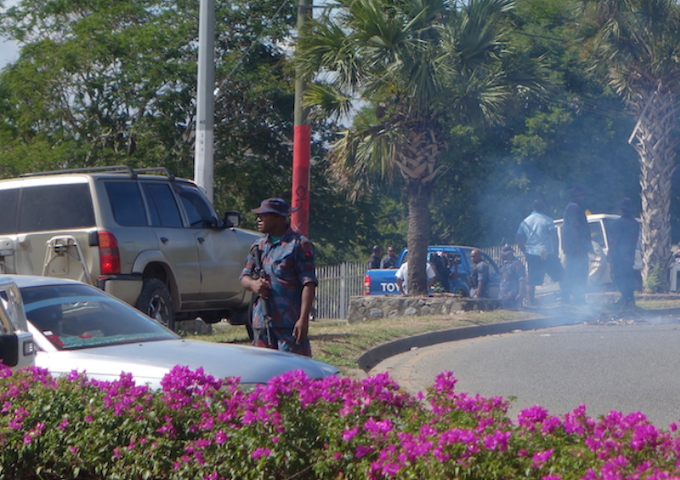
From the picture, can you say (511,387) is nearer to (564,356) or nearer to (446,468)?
(564,356)

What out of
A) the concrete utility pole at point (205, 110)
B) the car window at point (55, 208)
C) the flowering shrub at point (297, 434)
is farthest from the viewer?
the concrete utility pole at point (205, 110)

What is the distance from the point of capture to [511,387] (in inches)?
335

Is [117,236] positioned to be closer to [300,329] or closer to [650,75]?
[300,329]

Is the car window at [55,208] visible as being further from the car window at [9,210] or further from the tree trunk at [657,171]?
the tree trunk at [657,171]

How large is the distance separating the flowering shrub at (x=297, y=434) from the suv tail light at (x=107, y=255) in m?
3.81

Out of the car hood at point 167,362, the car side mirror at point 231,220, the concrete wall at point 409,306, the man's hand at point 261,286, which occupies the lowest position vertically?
the concrete wall at point 409,306

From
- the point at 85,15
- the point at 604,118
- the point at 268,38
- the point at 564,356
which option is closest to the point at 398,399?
the point at 564,356

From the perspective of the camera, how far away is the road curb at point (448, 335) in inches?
412

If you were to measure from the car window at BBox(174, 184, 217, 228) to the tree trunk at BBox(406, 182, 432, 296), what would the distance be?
6479mm

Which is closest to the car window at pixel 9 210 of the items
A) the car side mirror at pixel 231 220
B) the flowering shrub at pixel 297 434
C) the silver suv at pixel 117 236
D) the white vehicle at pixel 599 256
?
the silver suv at pixel 117 236

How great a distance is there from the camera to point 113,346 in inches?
219

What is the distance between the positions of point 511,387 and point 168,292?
3.69 metres

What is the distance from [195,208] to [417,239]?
6836mm

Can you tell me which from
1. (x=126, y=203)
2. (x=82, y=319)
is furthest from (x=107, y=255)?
(x=82, y=319)
